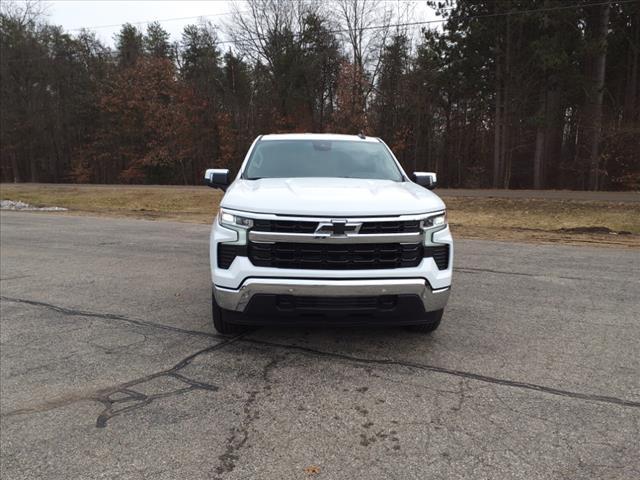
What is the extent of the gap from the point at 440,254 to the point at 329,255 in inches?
36.1

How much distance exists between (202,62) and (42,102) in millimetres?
17266

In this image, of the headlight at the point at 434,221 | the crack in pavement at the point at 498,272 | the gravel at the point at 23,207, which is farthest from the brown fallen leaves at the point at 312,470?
the gravel at the point at 23,207

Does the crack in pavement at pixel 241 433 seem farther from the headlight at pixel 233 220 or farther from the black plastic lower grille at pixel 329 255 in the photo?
the headlight at pixel 233 220

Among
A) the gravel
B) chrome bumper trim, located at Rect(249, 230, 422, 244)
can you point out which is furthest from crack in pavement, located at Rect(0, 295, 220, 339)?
the gravel

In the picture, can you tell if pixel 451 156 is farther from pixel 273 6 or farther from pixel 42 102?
pixel 42 102

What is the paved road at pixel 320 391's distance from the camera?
108 inches

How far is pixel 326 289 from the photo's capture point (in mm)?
3633

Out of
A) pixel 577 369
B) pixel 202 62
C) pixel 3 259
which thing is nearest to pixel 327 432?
pixel 577 369

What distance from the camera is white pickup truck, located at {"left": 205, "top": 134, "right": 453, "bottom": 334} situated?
3688 mm

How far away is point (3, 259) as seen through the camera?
880 centimetres

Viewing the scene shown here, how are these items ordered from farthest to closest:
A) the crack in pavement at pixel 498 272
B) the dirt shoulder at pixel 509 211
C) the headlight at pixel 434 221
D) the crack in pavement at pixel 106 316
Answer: the dirt shoulder at pixel 509 211 → the crack in pavement at pixel 498 272 → the crack in pavement at pixel 106 316 → the headlight at pixel 434 221

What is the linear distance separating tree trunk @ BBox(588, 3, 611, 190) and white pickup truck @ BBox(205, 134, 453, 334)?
24894mm

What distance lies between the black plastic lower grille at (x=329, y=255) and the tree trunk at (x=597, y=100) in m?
25.2

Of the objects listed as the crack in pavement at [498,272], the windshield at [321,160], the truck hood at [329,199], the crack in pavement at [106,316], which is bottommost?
the crack in pavement at [106,316]
